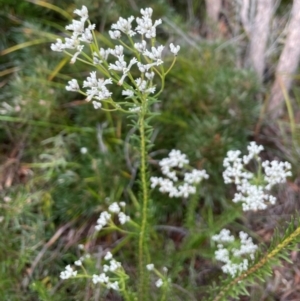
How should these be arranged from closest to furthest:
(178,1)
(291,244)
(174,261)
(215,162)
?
(291,244), (174,261), (215,162), (178,1)

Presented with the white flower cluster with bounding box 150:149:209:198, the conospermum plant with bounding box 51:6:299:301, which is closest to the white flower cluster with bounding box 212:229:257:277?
the conospermum plant with bounding box 51:6:299:301

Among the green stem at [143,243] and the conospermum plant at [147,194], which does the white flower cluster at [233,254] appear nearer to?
the conospermum plant at [147,194]

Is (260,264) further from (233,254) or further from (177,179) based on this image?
(177,179)

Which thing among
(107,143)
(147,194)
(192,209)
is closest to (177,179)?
(192,209)

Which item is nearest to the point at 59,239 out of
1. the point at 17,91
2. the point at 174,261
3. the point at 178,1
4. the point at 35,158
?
the point at 35,158

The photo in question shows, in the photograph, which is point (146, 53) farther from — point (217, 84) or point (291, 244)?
point (217, 84)

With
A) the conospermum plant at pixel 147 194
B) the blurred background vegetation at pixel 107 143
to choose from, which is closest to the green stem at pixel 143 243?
the conospermum plant at pixel 147 194

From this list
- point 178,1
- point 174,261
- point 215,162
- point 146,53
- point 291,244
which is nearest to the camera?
point 146,53
